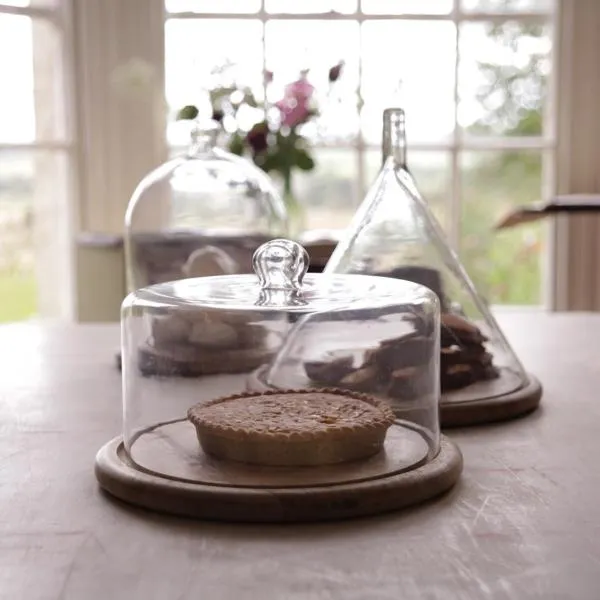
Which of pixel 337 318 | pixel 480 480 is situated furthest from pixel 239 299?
pixel 480 480

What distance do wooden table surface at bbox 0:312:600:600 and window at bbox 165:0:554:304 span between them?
87.4 inches

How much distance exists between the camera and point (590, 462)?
0.58 meters

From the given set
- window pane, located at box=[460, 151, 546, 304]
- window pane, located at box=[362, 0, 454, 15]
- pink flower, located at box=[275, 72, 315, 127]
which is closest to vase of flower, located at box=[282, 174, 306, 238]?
pink flower, located at box=[275, 72, 315, 127]

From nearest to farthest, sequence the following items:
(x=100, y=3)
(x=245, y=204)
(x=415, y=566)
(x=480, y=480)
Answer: (x=415, y=566)
(x=480, y=480)
(x=245, y=204)
(x=100, y=3)

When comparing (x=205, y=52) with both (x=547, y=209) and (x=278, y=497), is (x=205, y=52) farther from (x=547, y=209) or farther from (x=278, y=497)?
(x=278, y=497)

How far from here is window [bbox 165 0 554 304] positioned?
2777mm

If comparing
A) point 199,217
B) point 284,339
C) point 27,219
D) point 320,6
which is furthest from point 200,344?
point 320,6

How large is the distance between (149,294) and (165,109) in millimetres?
2263

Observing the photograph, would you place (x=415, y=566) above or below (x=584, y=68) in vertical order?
below

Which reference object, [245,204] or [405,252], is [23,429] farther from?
[245,204]

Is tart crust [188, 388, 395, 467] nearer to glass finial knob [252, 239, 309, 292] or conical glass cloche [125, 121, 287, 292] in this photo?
glass finial knob [252, 239, 309, 292]

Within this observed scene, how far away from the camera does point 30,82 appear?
2691mm

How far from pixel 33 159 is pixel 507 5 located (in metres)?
1.43

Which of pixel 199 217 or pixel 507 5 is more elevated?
pixel 507 5
